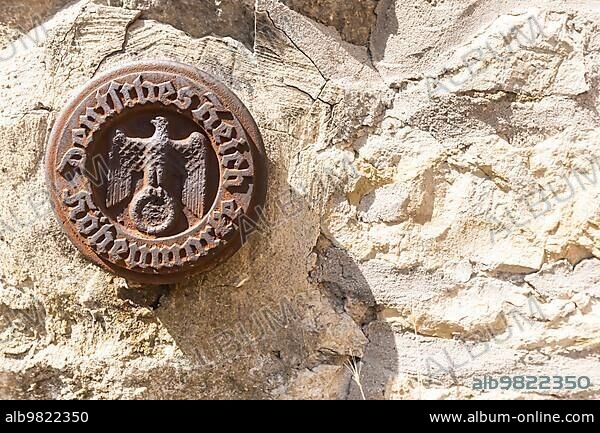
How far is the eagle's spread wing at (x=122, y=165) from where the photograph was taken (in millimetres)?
1151

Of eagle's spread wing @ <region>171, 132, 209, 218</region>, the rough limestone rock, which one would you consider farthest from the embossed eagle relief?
the rough limestone rock

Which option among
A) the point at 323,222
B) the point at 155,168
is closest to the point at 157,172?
the point at 155,168

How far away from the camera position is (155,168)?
1.14 meters

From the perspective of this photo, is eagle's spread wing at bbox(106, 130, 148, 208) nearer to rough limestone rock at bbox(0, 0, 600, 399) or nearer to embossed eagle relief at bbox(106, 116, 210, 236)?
embossed eagle relief at bbox(106, 116, 210, 236)

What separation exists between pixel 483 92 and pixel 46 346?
88 centimetres

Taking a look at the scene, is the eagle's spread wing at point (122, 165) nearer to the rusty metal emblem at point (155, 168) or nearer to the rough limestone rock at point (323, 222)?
the rusty metal emblem at point (155, 168)

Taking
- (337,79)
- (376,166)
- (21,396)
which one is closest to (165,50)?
(337,79)

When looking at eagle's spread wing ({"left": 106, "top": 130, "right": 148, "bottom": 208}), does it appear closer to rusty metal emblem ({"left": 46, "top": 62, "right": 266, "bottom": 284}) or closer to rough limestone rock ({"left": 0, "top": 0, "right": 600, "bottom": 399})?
rusty metal emblem ({"left": 46, "top": 62, "right": 266, "bottom": 284})

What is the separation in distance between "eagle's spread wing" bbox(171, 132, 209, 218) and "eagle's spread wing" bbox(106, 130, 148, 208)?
0.20 ft

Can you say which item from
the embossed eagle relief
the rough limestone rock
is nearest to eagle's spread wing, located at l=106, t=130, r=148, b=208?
the embossed eagle relief

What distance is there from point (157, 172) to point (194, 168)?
6 cm

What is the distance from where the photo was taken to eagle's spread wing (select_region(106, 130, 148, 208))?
1151 mm

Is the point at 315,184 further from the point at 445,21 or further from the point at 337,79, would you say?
the point at 445,21

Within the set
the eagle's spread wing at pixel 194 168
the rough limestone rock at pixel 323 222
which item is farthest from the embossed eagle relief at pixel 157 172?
the rough limestone rock at pixel 323 222
